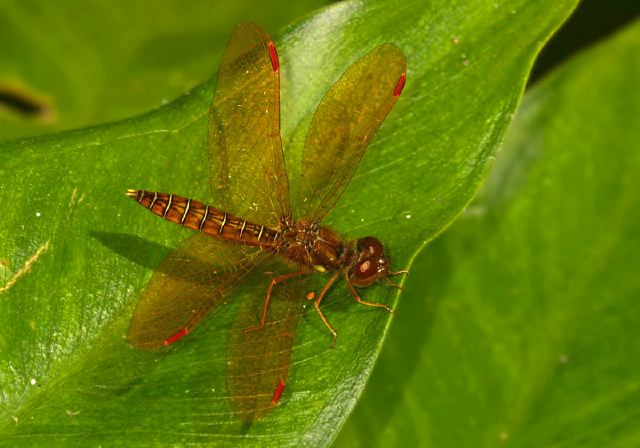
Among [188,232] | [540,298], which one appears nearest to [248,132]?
[188,232]

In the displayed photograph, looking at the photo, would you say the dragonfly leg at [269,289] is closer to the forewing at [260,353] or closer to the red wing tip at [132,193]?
the forewing at [260,353]

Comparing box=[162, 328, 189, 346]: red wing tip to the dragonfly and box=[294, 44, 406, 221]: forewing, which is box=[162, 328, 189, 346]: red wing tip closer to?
the dragonfly

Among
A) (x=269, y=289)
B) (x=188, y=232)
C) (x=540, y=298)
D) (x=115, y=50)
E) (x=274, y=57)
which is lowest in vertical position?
(x=540, y=298)

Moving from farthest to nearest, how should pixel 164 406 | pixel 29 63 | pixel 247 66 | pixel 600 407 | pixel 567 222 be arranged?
pixel 29 63 < pixel 567 222 < pixel 600 407 < pixel 247 66 < pixel 164 406

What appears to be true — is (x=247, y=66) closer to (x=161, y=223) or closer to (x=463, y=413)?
(x=161, y=223)

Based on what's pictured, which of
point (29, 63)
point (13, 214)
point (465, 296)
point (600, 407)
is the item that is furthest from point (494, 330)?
point (29, 63)

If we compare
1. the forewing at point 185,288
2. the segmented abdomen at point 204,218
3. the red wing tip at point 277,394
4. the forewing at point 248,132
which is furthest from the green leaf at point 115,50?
the red wing tip at point 277,394

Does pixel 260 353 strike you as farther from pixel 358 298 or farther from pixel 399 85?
pixel 399 85
